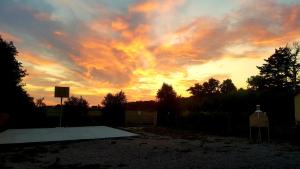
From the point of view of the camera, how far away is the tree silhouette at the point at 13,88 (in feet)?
61.9

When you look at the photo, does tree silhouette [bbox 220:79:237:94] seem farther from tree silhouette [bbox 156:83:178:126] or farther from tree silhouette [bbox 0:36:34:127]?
tree silhouette [bbox 0:36:34:127]

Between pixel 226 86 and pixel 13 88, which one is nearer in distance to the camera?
pixel 13 88

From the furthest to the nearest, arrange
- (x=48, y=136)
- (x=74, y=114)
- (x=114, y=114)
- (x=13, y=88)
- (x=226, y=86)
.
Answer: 1. (x=226, y=86)
2. (x=114, y=114)
3. (x=74, y=114)
4. (x=13, y=88)
5. (x=48, y=136)

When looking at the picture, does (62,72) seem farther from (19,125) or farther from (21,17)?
(21,17)

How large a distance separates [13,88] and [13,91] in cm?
22

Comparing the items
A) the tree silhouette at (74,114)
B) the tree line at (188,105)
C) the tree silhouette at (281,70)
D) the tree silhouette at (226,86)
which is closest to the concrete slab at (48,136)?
the tree line at (188,105)

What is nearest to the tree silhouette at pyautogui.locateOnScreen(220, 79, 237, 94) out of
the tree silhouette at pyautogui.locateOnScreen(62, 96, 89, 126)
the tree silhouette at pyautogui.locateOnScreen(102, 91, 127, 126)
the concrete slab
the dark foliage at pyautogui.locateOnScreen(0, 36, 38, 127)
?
the tree silhouette at pyautogui.locateOnScreen(102, 91, 127, 126)

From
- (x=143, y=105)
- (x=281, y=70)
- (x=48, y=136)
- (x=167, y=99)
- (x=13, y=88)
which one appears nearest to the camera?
(x=48, y=136)

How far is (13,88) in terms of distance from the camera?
2011 centimetres

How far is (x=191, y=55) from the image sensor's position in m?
21.3

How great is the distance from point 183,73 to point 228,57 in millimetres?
5641

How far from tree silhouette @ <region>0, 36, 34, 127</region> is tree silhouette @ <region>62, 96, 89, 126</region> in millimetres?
3338

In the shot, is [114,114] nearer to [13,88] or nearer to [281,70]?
[13,88]

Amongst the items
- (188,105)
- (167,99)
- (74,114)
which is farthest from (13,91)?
(188,105)
